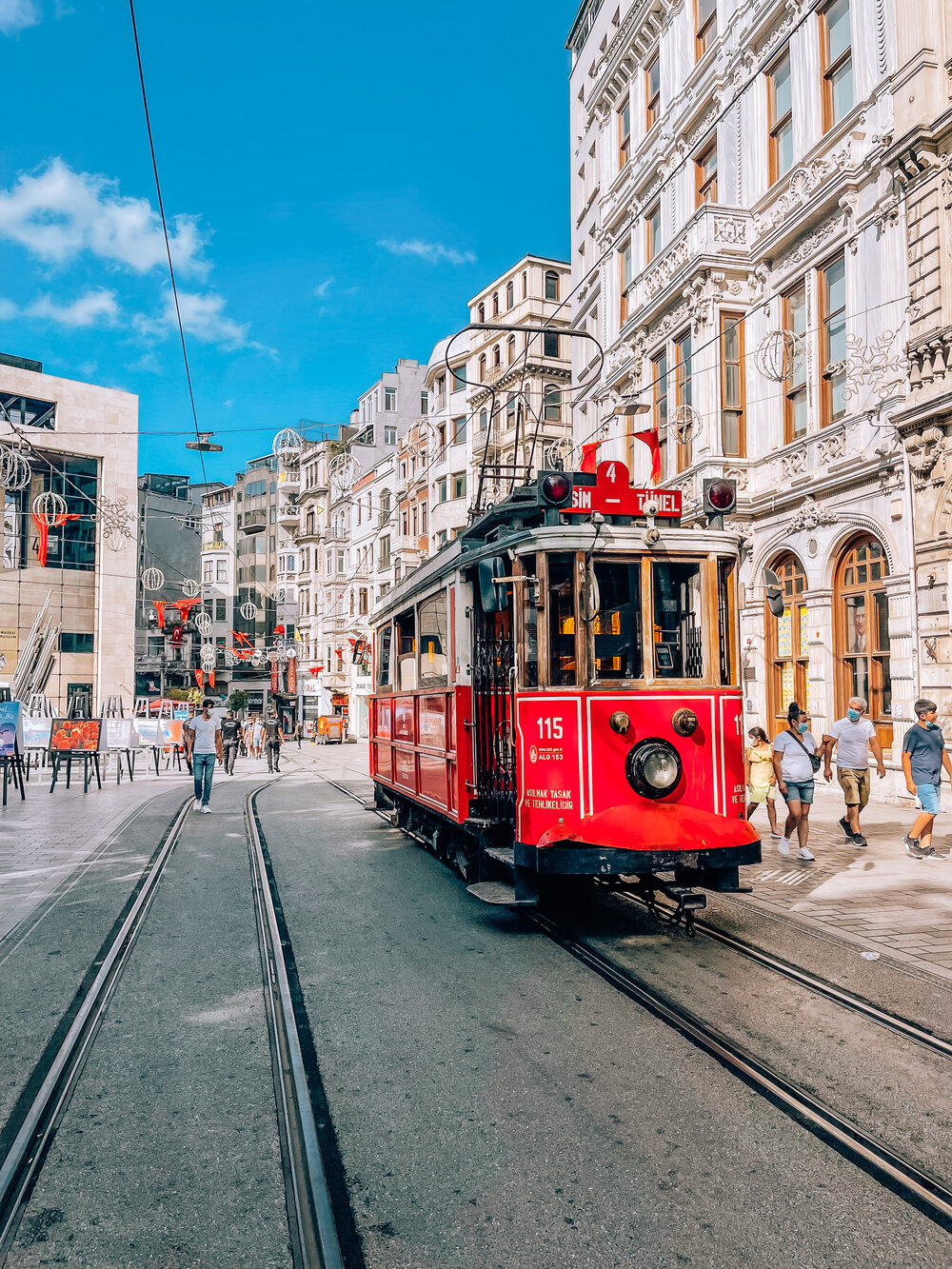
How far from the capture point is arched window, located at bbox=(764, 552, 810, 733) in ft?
56.8

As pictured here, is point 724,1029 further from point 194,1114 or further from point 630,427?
point 630,427

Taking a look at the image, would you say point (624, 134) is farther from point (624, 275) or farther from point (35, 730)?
point (35, 730)

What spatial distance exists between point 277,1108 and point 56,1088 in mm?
1119

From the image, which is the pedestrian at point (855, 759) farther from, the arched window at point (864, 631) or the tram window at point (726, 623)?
the tram window at point (726, 623)

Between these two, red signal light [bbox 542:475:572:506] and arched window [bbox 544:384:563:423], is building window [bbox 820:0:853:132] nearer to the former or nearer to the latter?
red signal light [bbox 542:475:572:506]

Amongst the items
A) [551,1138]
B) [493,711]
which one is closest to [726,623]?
[493,711]

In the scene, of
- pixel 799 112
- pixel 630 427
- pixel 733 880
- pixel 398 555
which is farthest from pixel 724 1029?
pixel 398 555

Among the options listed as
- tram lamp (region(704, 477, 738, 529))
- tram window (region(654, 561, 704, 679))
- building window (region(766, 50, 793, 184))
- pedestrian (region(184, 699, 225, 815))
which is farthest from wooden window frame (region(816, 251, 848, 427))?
pedestrian (region(184, 699, 225, 815))

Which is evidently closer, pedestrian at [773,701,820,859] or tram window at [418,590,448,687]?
tram window at [418,590,448,687]

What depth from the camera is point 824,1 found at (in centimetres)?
1648

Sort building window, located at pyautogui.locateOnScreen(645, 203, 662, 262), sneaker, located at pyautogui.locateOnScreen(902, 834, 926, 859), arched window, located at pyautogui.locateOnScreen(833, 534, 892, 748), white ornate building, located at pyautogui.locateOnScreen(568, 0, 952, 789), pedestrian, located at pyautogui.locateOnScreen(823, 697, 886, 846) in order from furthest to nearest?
building window, located at pyautogui.locateOnScreen(645, 203, 662, 262)
arched window, located at pyautogui.locateOnScreen(833, 534, 892, 748)
white ornate building, located at pyautogui.locateOnScreen(568, 0, 952, 789)
pedestrian, located at pyautogui.locateOnScreen(823, 697, 886, 846)
sneaker, located at pyautogui.locateOnScreen(902, 834, 926, 859)

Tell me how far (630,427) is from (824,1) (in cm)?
970

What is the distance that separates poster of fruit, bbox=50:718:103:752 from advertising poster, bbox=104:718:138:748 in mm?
744

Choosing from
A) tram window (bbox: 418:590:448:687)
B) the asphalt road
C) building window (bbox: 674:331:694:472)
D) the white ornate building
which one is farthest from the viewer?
building window (bbox: 674:331:694:472)
